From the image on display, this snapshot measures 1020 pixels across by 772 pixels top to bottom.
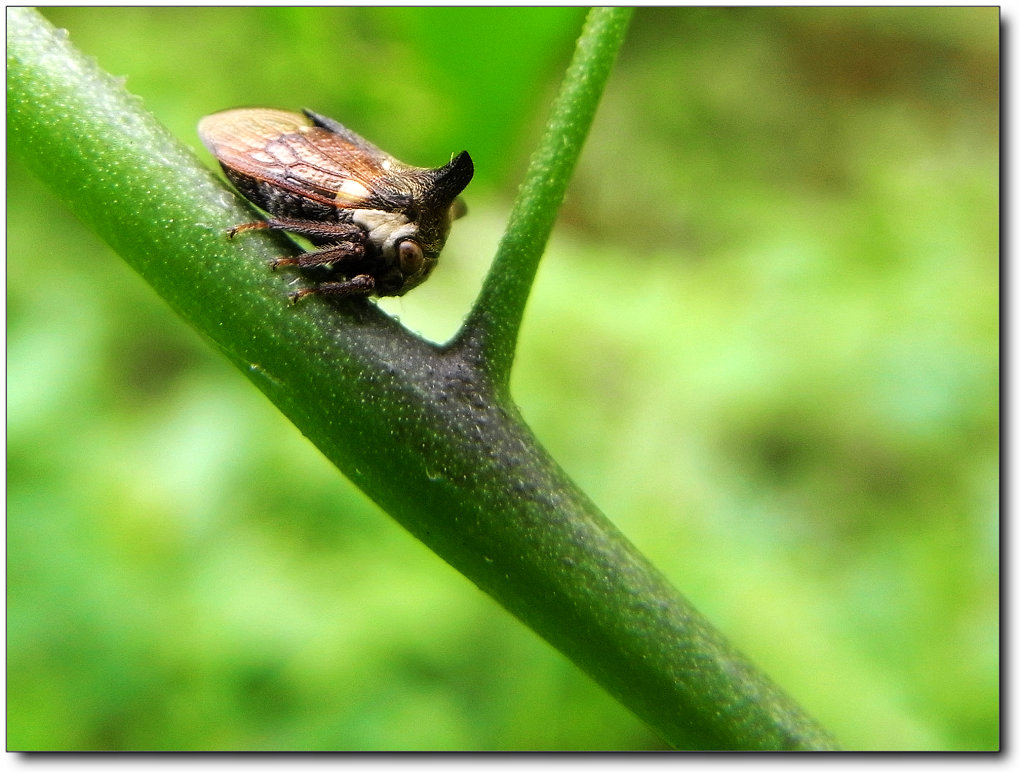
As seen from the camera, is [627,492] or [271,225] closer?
[271,225]

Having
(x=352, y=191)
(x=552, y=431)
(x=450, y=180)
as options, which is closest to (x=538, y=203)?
(x=450, y=180)

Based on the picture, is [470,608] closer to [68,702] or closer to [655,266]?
[68,702]

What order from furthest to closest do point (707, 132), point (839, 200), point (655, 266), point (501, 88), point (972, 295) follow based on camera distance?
point (707, 132)
point (839, 200)
point (655, 266)
point (972, 295)
point (501, 88)

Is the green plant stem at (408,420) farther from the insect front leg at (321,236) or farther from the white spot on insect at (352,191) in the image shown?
the white spot on insect at (352,191)

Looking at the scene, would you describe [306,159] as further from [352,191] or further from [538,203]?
[538,203]

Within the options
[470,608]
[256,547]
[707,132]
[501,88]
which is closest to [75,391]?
[256,547]

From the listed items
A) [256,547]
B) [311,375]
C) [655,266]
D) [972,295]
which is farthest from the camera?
[655,266]

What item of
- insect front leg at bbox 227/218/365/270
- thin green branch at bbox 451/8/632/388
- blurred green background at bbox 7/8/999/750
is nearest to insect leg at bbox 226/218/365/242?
insect front leg at bbox 227/218/365/270
